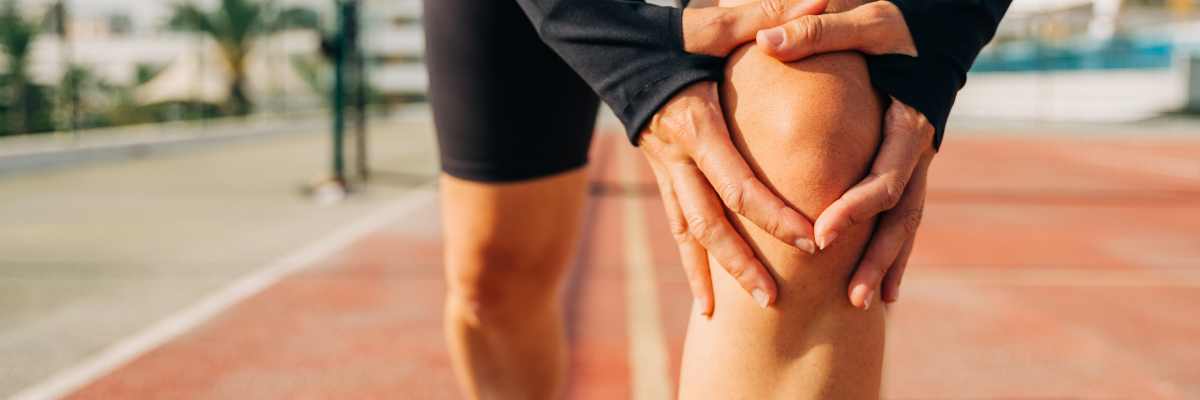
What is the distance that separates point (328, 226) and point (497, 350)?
426cm

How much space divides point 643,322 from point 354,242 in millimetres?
2473

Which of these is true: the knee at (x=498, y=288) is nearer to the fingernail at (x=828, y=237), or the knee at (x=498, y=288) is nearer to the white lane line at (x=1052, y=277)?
the fingernail at (x=828, y=237)

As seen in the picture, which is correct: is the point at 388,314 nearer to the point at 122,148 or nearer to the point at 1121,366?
the point at 1121,366

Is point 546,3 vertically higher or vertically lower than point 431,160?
higher

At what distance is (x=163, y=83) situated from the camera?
24094 mm

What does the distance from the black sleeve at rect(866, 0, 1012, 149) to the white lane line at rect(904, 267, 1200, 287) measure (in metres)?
3.35

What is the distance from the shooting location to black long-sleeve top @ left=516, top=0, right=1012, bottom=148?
991mm

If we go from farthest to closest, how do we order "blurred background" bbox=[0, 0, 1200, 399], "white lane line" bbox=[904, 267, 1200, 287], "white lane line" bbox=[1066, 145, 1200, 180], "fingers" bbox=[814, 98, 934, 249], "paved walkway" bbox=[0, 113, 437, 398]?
"white lane line" bbox=[1066, 145, 1200, 180] → "white lane line" bbox=[904, 267, 1200, 287] → "paved walkway" bbox=[0, 113, 437, 398] → "blurred background" bbox=[0, 0, 1200, 399] → "fingers" bbox=[814, 98, 934, 249]

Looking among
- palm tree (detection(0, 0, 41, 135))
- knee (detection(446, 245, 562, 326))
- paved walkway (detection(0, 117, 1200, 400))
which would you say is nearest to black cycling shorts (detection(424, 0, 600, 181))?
knee (detection(446, 245, 562, 326))

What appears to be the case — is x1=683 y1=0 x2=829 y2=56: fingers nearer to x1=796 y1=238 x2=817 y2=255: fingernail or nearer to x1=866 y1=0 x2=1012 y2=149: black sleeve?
x1=866 y1=0 x2=1012 y2=149: black sleeve

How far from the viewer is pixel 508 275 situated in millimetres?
1751

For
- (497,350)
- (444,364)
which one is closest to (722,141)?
(497,350)

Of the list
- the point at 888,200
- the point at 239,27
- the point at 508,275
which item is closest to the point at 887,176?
the point at 888,200

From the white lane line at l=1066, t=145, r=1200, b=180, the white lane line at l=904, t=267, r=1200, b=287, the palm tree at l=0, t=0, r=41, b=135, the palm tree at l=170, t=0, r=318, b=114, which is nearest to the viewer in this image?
the white lane line at l=904, t=267, r=1200, b=287
